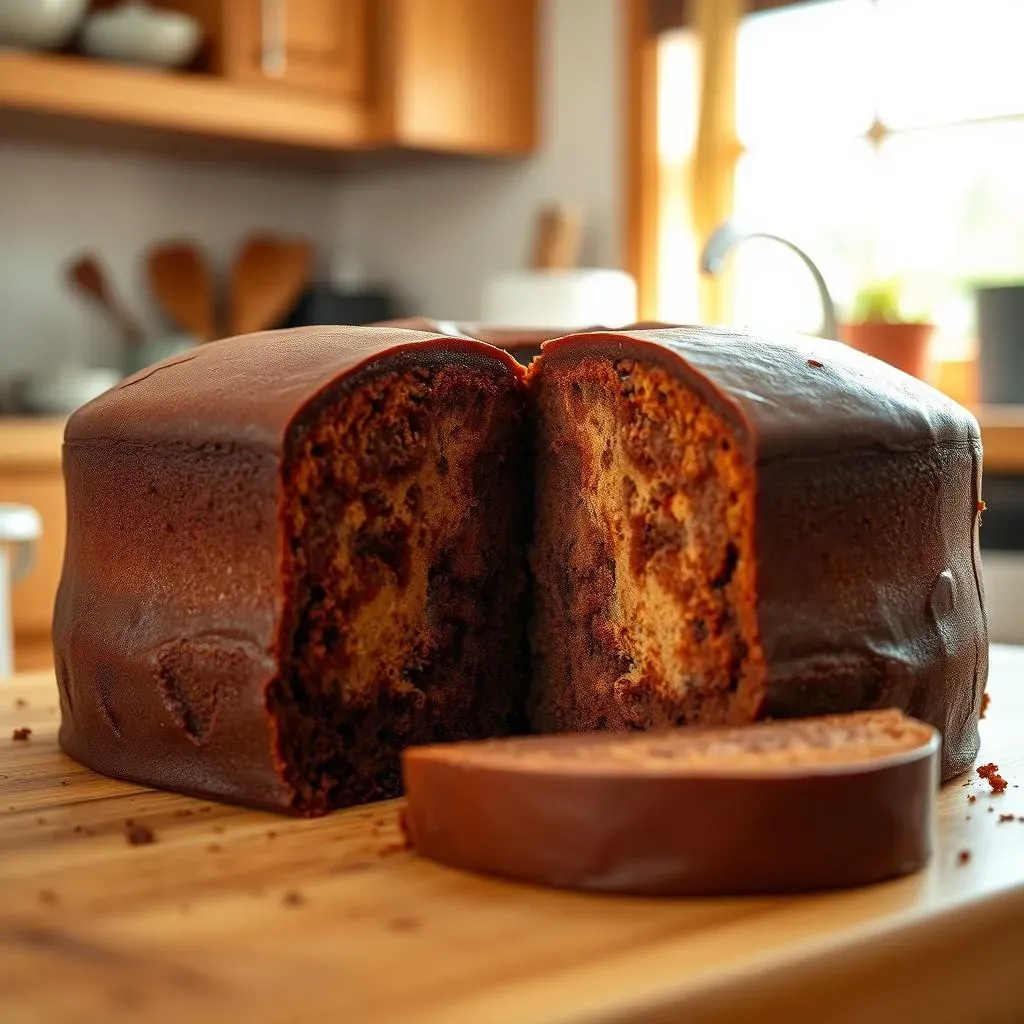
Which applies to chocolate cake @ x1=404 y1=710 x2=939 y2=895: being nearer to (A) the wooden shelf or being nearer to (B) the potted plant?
(B) the potted plant

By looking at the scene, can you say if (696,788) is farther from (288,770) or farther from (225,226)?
(225,226)

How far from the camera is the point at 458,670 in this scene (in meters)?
1.72

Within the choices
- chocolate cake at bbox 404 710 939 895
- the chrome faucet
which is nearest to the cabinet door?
the chrome faucet

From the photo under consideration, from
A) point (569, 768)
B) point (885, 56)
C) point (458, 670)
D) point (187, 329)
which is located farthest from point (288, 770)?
point (187, 329)

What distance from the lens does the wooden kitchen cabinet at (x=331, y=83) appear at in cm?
416

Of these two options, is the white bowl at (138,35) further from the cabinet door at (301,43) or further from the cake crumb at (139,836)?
the cake crumb at (139,836)

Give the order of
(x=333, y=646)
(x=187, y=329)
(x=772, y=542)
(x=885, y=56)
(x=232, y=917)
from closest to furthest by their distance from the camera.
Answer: (x=232, y=917), (x=772, y=542), (x=333, y=646), (x=885, y=56), (x=187, y=329)

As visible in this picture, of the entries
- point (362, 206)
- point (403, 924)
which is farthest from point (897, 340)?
point (403, 924)

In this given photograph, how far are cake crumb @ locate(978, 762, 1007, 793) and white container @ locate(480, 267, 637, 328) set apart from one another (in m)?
2.44

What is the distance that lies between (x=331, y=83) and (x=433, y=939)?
3.83 m

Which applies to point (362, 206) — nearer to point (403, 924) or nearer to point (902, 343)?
point (902, 343)

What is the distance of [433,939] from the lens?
1.11 meters

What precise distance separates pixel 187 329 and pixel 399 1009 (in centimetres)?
421

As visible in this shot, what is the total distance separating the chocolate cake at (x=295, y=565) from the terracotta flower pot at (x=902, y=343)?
6.41 feet
